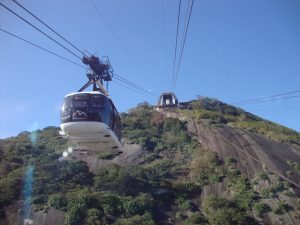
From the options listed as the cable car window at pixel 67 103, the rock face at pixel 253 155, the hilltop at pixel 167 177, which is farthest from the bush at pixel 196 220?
the cable car window at pixel 67 103

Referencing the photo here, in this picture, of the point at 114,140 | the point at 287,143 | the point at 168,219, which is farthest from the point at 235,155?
the point at 114,140

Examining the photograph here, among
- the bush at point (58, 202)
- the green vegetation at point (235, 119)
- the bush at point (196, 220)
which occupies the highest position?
the green vegetation at point (235, 119)

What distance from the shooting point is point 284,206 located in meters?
37.4

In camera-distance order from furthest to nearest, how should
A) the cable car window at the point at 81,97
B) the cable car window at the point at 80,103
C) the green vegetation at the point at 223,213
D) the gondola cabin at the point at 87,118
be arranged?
1. the green vegetation at the point at 223,213
2. the cable car window at the point at 81,97
3. the cable car window at the point at 80,103
4. the gondola cabin at the point at 87,118

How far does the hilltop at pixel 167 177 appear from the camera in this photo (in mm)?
36031

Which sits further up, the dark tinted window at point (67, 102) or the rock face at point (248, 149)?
the rock face at point (248, 149)

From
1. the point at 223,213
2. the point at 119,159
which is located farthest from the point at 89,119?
the point at 119,159

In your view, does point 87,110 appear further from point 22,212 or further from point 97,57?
point 22,212

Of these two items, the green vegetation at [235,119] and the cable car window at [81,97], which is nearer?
the cable car window at [81,97]

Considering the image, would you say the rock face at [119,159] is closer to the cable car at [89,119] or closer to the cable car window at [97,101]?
the cable car at [89,119]

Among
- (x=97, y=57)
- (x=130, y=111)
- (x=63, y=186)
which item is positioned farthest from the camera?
(x=130, y=111)

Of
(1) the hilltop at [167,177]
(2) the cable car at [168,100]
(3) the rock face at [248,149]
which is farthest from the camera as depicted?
(2) the cable car at [168,100]

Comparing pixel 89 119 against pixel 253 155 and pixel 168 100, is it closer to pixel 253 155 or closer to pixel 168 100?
pixel 253 155

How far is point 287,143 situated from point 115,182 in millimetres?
26044
